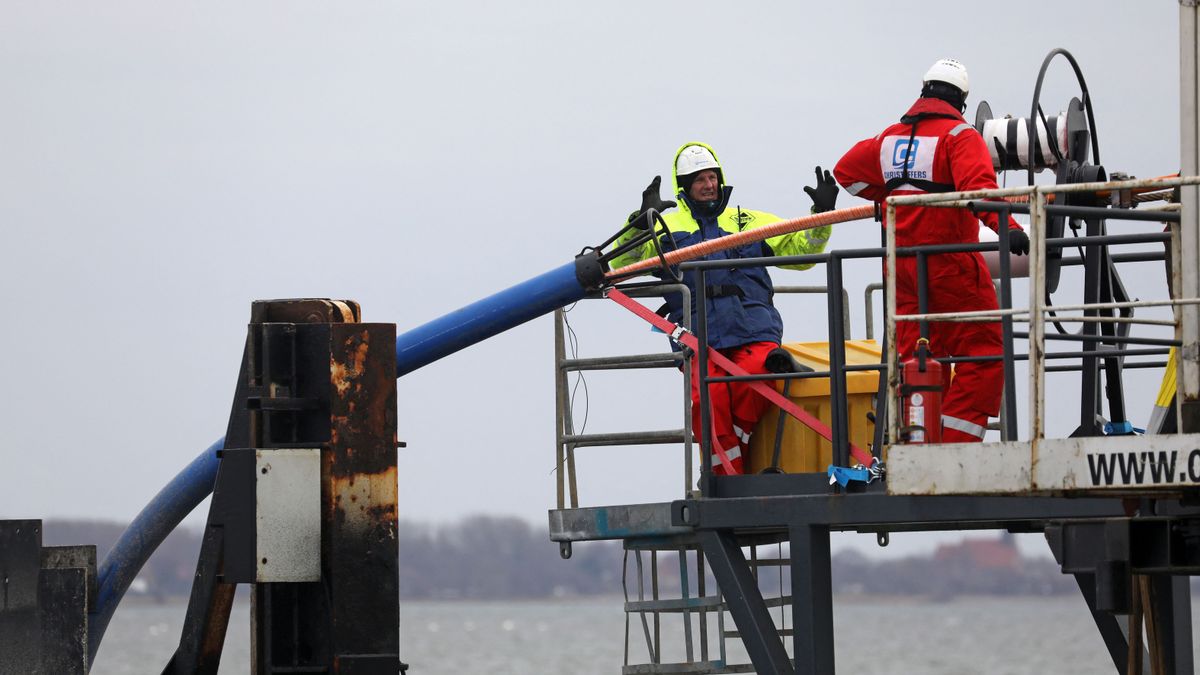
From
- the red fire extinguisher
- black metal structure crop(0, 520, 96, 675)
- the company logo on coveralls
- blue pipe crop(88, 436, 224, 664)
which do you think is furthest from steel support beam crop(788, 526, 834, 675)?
black metal structure crop(0, 520, 96, 675)

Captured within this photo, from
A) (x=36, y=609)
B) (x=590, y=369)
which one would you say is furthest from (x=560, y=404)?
(x=36, y=609)

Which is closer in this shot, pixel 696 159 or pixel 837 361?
pixel 837 361

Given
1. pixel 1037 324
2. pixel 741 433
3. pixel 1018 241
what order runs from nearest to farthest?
pixel 1037 324
pixel 1018 241
pixel 741 433

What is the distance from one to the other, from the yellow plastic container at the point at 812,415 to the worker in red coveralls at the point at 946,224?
73cm

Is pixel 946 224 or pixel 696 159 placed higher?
pixel 696 159

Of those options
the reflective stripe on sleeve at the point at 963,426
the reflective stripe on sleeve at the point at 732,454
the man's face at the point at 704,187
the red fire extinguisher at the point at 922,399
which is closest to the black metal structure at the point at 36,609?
the reflective stripe on sleeve at the point at 732,454

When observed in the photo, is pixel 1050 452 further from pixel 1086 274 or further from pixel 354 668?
pixel 354 668

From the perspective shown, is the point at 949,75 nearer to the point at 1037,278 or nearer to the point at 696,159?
the point at 696,159

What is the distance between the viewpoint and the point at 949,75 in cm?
1033

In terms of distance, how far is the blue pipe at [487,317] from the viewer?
11.3m

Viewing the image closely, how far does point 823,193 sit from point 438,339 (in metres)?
2.46

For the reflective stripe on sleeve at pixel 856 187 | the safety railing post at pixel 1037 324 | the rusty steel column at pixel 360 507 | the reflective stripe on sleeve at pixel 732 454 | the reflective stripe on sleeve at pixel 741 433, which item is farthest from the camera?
the reflective stripe on sleeve at pixel 741 433

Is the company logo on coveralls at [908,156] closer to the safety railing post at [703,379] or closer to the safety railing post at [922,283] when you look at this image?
the safety railing post at [922,283]

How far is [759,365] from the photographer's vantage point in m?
11.2
